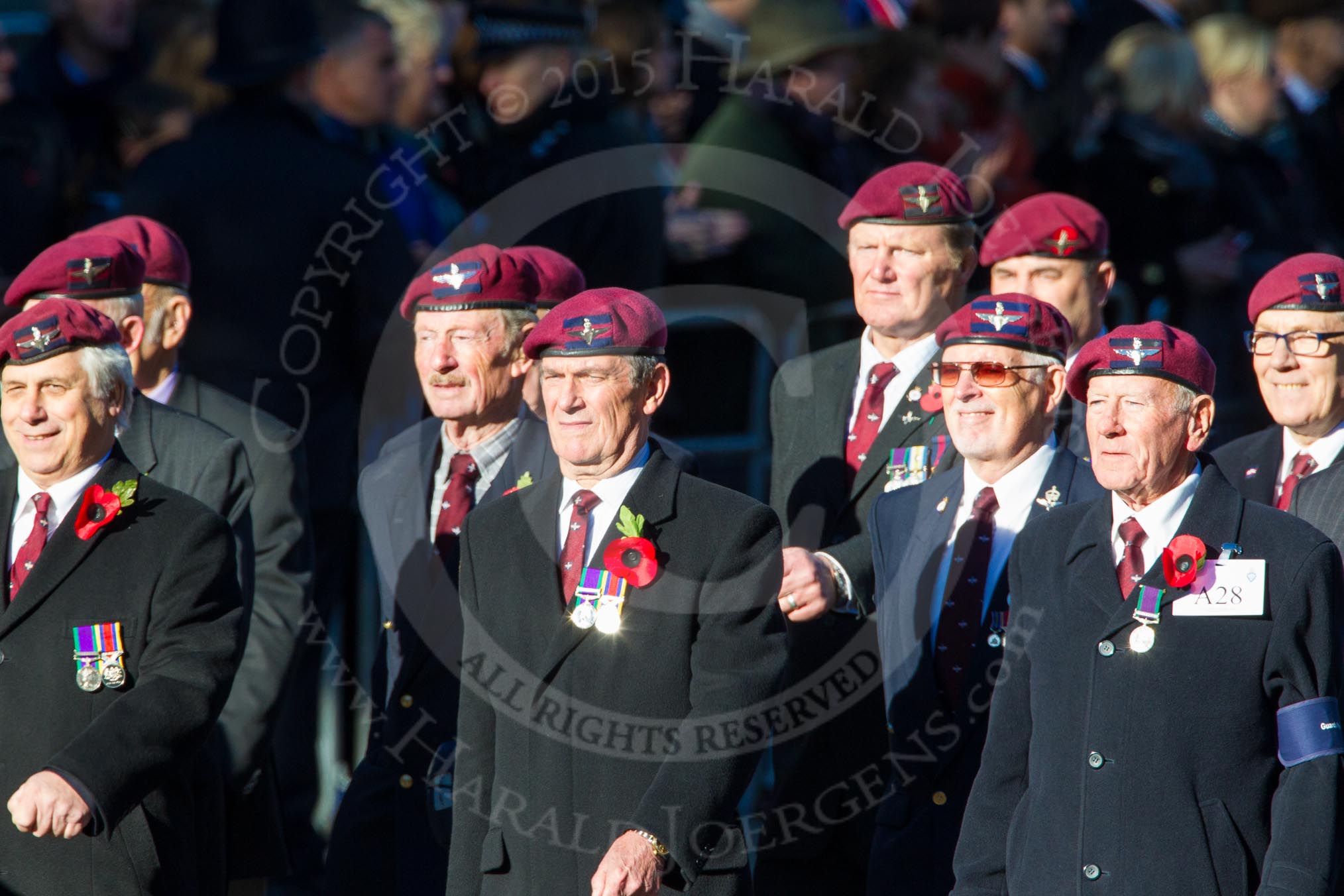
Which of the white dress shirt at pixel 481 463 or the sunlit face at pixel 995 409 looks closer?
the sunlit face at pixel 995 409

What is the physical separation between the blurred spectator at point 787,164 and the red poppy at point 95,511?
13.1 ft

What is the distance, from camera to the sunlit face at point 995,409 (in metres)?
5.44

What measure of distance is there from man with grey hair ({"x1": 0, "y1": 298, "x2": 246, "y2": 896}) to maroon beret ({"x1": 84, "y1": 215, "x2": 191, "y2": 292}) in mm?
1230

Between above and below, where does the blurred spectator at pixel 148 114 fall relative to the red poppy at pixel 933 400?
above

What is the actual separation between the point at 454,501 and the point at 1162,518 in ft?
7.43

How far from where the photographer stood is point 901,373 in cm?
616

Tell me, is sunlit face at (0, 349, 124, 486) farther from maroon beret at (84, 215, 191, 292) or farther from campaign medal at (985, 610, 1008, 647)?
campaign medal at (985, 610, 1008, 647)

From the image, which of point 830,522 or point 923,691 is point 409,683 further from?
point 923,691

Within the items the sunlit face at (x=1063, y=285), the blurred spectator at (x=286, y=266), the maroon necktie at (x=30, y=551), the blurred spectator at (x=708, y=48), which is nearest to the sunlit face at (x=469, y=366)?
the maroon necktie at (x=30, y=551)

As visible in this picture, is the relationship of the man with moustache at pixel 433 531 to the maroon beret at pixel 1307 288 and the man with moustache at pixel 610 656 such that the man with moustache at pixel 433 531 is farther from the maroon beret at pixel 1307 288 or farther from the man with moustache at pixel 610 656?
the maroon beret at pixel 1307 288

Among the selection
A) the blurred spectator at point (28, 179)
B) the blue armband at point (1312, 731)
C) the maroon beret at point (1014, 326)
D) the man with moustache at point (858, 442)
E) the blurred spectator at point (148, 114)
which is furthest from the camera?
the blurred spectator at point (148, 114)

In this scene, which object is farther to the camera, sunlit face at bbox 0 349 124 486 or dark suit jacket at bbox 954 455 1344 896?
sunlit face at bbox 0 349 124 486

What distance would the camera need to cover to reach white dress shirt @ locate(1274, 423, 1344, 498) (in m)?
5.93

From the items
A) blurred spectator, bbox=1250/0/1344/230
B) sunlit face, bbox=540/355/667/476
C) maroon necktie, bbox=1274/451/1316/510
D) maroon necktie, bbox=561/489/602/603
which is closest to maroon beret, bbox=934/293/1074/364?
maroon necktie, bbox=1274/451/1316/510
